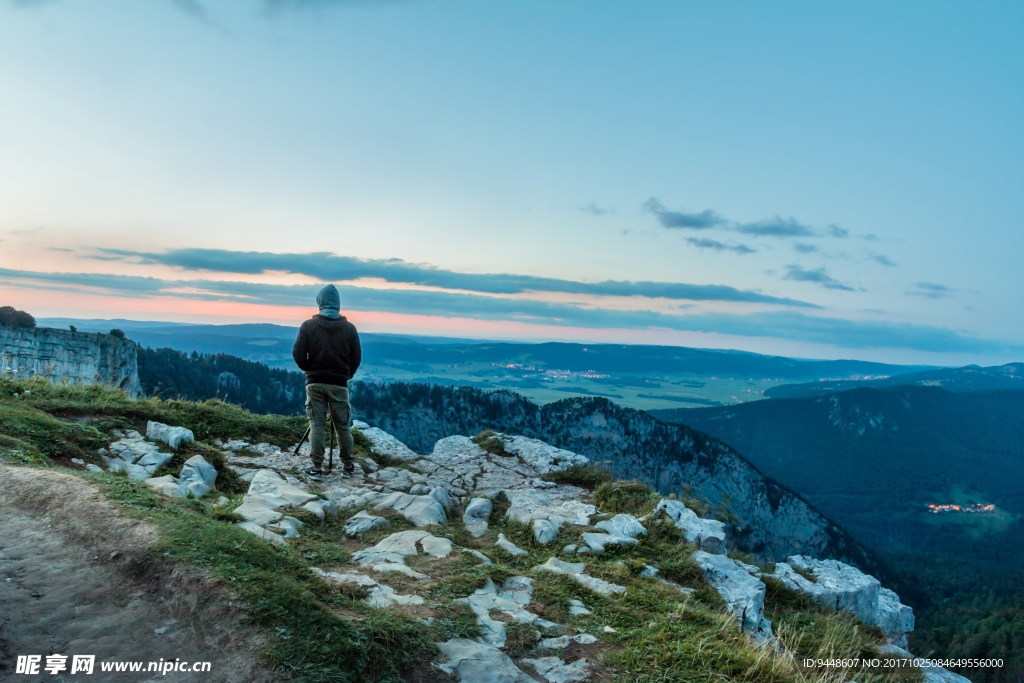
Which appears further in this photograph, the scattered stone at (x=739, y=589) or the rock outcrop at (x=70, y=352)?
the rock outcrop at (x=70, y=352)

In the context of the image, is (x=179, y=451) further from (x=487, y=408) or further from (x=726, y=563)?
(x=487, y=408)

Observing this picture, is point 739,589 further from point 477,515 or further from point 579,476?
point 579,476

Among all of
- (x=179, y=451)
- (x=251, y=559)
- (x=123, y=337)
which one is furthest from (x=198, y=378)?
(x=251, y=559)

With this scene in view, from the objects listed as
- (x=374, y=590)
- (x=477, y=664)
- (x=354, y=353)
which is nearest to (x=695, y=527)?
(x=374, y=590)

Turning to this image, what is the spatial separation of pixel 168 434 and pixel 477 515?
7820 millimetres

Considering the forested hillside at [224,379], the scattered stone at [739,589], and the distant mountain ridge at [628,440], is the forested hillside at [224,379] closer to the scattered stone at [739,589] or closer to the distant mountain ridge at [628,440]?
the distant mountain ridge at [628,440]

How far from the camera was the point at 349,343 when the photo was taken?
44.1 feet

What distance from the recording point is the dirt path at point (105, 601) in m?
4.98

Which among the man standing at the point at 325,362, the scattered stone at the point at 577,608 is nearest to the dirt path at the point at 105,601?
the scattered stone at the point at 577,608

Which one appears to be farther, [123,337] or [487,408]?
[487,408]

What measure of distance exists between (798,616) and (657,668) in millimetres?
5885

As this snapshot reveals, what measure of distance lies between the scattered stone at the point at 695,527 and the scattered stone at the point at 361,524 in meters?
5.65

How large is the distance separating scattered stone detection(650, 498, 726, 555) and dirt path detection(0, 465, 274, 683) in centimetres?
883

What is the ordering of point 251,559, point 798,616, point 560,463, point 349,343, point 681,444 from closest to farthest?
point 251,559, point 798,616, point 349,343, point 560,463, point 681,444
